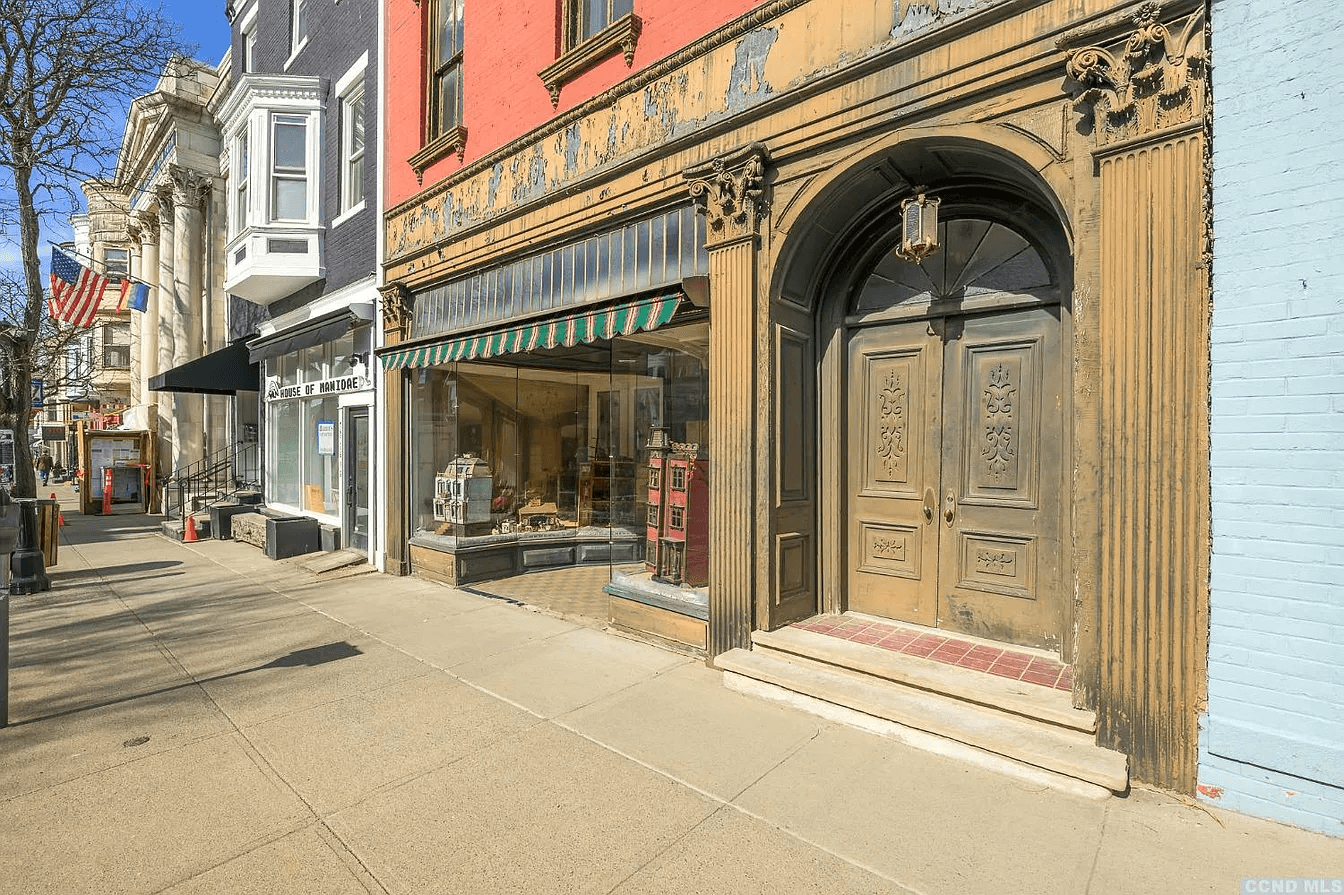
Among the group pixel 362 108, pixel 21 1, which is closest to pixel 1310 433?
pixel 362 108

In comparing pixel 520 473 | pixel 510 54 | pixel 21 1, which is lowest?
pixel 520 473

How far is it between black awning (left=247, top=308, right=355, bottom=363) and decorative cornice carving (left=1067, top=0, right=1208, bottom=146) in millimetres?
10036

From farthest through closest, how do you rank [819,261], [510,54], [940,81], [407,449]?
[407,449]
[510,54]
[819,261]
[940,81]

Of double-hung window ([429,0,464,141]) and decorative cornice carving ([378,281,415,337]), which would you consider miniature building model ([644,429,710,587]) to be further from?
double-hung window ([429,0,464,141])

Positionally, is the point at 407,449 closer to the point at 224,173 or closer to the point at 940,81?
the point at 940,81

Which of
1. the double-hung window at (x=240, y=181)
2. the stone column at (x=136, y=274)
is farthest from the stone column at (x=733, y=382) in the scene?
the stone column at (x=136, y=274)

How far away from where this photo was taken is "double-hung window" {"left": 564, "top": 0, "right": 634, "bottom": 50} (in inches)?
280

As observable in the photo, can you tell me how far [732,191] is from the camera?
548 cm

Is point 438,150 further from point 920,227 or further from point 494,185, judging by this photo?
point 920,227

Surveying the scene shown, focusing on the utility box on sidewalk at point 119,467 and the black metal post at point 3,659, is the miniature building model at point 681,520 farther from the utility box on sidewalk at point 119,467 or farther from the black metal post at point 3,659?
the utility box on sidewalk at point 119,467

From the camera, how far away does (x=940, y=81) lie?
14.4 feet

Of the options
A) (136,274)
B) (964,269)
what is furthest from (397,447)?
(136,274)

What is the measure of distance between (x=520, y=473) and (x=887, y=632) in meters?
7.02

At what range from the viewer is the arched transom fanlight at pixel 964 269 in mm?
4949
